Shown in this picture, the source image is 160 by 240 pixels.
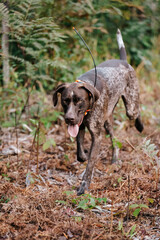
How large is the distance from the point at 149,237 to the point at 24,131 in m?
3.26

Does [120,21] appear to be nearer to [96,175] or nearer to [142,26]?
[142,26]

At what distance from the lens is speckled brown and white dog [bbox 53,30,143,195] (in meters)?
3.36

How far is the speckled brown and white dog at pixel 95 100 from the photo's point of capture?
3355mm

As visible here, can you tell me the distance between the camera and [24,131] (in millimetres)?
5438

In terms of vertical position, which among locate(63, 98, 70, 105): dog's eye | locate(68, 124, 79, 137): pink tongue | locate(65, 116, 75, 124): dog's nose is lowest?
locate(68, 124, 79, 137): pink tongue

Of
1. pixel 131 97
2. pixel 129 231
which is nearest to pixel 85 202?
pixel 129 231

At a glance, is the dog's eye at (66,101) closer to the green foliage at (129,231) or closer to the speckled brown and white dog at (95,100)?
the speckled brown and white dog at (95,100)

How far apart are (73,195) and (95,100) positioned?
3.70ft

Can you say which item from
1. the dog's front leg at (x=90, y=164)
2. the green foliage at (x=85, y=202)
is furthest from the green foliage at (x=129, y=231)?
the dog's front leg at (x=90, y=164)

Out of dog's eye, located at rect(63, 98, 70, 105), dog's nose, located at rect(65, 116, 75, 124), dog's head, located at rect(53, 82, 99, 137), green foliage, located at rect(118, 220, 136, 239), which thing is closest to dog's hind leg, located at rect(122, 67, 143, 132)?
dog's head, located at rect(53, 82, 99, 137)

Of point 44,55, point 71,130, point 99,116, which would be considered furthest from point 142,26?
point 71,130

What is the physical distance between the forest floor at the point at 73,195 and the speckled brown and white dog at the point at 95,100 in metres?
0.30

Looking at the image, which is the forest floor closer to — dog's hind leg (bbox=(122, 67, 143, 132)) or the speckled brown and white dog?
the speckled brown and white dog

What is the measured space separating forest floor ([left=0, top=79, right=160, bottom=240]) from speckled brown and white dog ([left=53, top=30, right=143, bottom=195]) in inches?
12.0
